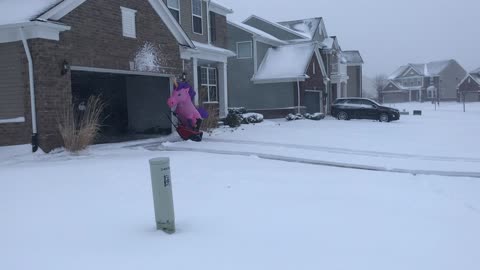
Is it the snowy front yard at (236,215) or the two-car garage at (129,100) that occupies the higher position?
the two-car garage at (129,100)

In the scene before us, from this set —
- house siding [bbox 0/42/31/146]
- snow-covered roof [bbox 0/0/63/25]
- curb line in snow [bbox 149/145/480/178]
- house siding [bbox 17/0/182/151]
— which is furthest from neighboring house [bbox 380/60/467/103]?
house siding [bbox 0/42/31/146]

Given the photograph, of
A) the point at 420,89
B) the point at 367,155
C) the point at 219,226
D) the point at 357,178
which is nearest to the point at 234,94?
the point at 367,155

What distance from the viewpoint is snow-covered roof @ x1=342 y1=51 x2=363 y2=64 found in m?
50.9

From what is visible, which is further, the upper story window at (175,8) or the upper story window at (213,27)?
the upper story window at (213,27)

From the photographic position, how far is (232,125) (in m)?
20.7

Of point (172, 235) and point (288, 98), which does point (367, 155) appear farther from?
point (288, 98)

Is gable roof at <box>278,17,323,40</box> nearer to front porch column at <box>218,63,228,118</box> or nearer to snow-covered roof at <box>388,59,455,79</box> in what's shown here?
front porch column at <box>218,63,228,118</box>

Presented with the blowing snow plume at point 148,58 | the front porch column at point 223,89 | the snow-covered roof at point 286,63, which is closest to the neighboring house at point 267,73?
the snow-covered roof at point 286,63

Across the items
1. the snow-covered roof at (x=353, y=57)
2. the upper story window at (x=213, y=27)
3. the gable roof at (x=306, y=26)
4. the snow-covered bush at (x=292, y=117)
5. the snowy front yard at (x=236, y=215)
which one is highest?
the gable roof at (x=306, y=26)

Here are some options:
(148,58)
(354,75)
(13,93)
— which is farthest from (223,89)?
(354,75)

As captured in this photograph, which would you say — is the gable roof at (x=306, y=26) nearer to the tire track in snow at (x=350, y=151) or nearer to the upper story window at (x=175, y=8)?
the upper story window at (x=175, y=8)

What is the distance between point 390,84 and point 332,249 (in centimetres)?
8627

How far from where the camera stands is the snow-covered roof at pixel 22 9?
11.9 metres

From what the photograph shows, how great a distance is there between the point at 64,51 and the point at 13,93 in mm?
1707
